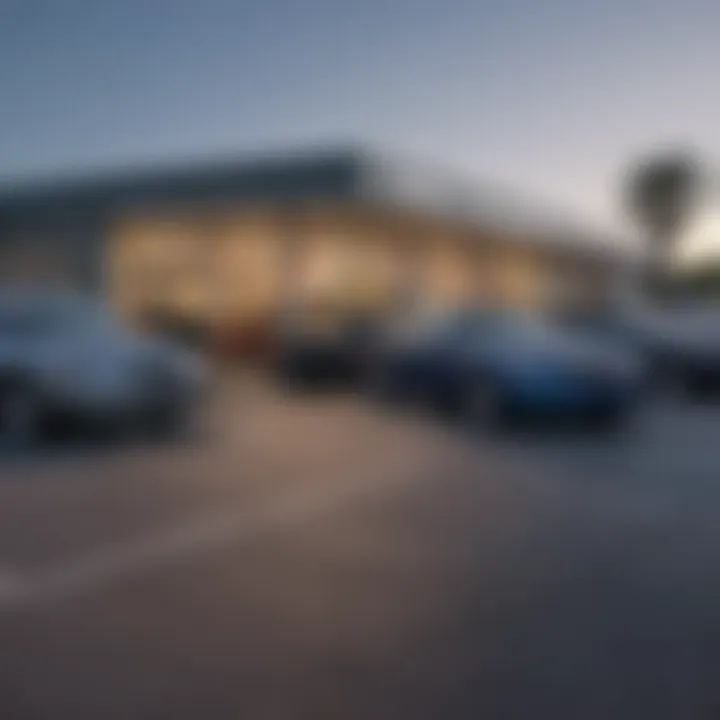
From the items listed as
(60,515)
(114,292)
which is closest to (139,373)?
(114,292)

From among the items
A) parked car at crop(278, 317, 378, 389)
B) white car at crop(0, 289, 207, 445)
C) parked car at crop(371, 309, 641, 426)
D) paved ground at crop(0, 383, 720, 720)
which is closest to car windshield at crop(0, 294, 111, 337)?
white car at crop(0, 289, 207, 445)

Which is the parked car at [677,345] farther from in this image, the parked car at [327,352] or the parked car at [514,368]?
the parked car at [327,352]

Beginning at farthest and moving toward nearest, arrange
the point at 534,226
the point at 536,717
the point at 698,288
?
the point at 698,288 < the point at 534,226 < the point at 536,717

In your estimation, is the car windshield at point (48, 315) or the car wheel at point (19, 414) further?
the car windshield at point (48, 315)

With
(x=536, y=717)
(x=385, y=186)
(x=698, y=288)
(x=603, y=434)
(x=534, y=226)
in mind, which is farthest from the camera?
(x=603, y=434)

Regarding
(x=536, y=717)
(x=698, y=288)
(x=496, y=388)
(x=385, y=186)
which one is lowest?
(x=536, y=717)

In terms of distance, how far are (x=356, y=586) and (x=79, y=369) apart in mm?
4252

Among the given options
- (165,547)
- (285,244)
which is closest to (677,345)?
(285,244)

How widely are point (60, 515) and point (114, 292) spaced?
9.60ft

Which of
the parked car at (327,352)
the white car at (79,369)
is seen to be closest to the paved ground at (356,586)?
the white car at (79,369)

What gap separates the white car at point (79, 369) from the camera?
7.62m

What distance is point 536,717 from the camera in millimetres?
2773

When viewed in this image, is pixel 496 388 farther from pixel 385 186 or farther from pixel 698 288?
pixel 385 186

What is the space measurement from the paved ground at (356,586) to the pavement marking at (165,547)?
0.02m
